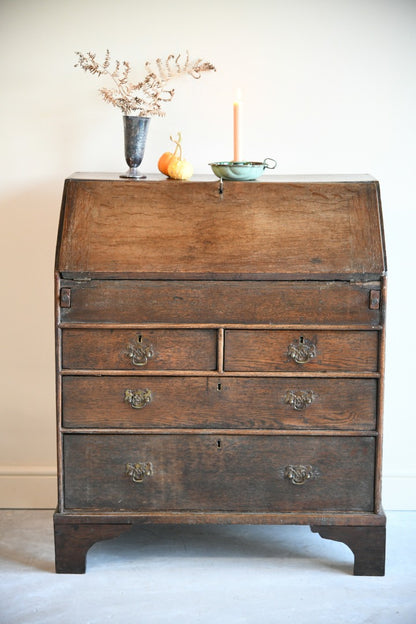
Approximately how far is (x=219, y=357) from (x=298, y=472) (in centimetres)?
49

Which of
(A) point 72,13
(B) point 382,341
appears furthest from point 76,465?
(A) point 72,13

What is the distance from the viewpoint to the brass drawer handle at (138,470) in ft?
10.2

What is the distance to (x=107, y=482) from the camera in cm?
311

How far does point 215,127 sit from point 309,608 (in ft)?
6.24

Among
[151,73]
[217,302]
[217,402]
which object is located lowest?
[217,402]

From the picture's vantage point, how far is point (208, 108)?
3.65m

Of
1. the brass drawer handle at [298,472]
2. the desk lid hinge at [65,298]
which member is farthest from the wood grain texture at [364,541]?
the desk lid hinge at [65,298]

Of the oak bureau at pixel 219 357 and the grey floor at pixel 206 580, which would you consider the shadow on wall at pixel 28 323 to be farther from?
the oak bureau at pixel 219 357

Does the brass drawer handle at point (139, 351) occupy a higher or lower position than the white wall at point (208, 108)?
lower

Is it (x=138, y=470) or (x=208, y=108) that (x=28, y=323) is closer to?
(x=138, y=470)

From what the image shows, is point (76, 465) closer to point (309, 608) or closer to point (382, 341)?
point (309, 608)

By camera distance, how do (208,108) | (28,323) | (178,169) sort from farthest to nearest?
(28,323) → (208,108) → (178,169)

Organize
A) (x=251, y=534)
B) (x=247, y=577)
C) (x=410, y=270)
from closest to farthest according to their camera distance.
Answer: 1. (x=247, y=577)
2. (x=251, y=534)
3. (x=410, y=270)

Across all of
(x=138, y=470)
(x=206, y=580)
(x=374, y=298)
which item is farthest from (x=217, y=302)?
(x=206, y=580)
